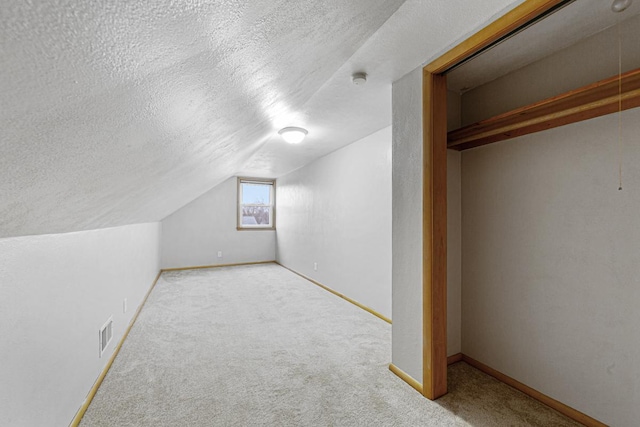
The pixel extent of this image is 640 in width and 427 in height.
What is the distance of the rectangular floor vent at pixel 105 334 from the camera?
1.93 meters

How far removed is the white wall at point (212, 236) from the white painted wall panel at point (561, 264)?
4.87 metres

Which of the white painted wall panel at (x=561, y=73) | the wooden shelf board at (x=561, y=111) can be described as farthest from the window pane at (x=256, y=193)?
the wooden shelf board at (x=561, y=111)

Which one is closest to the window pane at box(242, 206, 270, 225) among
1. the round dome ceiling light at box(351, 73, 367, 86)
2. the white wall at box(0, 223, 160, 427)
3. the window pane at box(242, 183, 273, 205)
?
the window pane at box(242, 183, 273, 205)

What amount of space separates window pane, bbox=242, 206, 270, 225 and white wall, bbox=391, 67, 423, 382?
492cm

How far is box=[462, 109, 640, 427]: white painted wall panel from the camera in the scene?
1451 mm

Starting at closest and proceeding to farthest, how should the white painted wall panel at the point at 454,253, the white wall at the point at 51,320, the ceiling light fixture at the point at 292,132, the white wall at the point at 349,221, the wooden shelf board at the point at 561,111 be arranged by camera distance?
the white wall at the point at 51,320 → the wooden shelf board at the point at 561,111 → the white painted wall panel at the point at 454,253 → the ceiling light fixture at the point at 292,132 → the white wall at the point at 349,221

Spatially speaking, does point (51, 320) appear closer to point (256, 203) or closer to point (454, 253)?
point (454, 253)

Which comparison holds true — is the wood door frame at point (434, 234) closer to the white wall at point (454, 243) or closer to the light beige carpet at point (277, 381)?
the light beige carpet at point (277, 381)

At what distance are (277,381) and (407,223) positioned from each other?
55.1 inches

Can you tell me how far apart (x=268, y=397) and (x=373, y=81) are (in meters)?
2.25

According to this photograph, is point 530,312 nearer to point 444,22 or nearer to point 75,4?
point 444,22

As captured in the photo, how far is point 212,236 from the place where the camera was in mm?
6043

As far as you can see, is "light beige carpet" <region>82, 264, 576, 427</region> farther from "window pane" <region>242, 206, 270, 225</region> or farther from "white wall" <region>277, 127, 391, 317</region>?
"window pane" <region>242, 206, 270, 225</region>

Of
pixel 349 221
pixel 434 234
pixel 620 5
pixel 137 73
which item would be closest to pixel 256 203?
pixel 349 221
